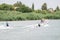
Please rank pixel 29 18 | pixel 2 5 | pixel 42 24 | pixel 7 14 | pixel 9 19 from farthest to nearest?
1. pixel 2 5
2. pixel 29 18
3. pixel 7 14
4. pixel 9 19
5. pixel 42 24

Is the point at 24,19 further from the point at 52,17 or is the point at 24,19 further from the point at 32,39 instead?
the point at 32,39

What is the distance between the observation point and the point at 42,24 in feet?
125

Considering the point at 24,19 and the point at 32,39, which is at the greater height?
the point at 32,39

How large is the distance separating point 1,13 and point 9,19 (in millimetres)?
5232

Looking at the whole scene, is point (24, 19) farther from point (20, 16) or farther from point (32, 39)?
point (32, 39)

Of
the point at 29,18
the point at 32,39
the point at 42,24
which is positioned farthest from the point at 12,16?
the point at 32,39

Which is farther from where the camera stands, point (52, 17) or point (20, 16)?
point (52, 17)

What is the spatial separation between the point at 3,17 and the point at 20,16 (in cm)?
493

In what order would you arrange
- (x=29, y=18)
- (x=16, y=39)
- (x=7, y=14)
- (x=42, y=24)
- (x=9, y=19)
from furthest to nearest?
(x=29, y=18) → (x=7, y=14) → (x=9, y=19) → (x=42, y=24) → (x=16, y=39)

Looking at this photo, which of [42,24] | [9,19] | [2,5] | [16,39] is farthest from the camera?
[2,5]

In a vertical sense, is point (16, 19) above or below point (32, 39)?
below

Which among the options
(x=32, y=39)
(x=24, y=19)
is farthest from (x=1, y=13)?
(x=32, y=39)

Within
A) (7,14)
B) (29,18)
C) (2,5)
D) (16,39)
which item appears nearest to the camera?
(16,39)

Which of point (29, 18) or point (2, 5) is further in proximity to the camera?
point (2, 5)
